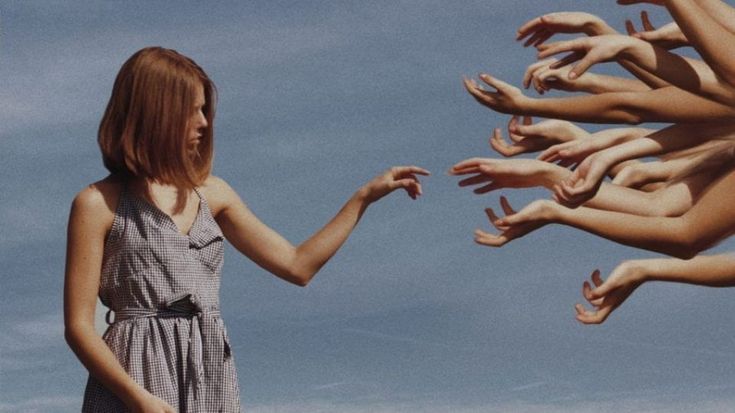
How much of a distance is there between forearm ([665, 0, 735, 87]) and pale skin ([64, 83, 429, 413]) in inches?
59.7

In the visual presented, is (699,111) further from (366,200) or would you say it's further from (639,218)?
(366,200)

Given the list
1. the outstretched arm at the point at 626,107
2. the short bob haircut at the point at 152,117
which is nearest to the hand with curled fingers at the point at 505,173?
the outstretched arm at the point at 626,107

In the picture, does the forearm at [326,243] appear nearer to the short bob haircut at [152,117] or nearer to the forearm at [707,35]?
the short bob haircut at [152,117]

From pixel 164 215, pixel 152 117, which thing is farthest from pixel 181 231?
pixel 152 117

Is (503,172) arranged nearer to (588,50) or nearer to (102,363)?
(588,50)

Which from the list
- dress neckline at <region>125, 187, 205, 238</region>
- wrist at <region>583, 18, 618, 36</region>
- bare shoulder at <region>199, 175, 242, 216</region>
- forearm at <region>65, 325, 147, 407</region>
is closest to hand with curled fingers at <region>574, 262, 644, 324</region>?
wrist at <region>583, 18, 618, 36</region>

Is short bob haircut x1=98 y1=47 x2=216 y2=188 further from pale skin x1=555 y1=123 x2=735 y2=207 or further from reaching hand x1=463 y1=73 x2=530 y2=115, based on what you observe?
pale skin x1=555 y1=123 x2=735 y2=207

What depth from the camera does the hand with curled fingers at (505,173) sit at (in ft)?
15.4

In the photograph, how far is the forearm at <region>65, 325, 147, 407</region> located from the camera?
12.1 feet

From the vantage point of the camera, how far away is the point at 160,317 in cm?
389

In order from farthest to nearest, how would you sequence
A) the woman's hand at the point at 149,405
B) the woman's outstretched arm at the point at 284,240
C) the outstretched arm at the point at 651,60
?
the outstretched arm at the point at 651,60
the woman's outstretched arm at the point at 284,240
the woman's hand at the point at 149,405

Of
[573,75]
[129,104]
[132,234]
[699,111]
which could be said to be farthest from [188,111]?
[699,111]

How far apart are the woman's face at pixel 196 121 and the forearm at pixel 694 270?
8.25 ft

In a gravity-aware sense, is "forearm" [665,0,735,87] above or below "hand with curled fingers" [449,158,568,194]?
above
